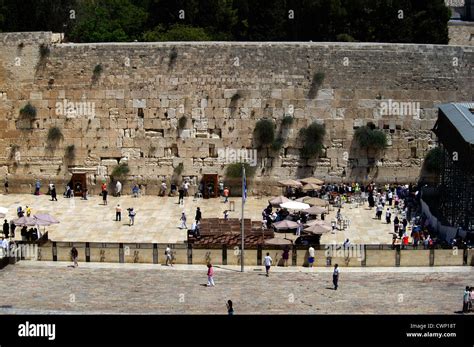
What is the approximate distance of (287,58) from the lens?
178 feet

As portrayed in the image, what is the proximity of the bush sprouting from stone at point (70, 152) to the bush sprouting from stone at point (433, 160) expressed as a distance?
16.2m

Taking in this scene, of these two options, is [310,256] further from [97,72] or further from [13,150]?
[13,150]

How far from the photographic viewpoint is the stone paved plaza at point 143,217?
1825 inches

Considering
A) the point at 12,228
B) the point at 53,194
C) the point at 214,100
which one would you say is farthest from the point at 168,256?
the point at 214,100

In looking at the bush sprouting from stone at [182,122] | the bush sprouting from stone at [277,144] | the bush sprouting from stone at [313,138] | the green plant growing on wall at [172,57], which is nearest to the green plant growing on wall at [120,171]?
the bush sprouting from stone at [182,122]

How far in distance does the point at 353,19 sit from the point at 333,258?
80.5ft

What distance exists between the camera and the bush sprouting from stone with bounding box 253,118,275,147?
178ft

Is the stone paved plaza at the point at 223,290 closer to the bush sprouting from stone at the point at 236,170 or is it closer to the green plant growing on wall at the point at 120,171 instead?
the bush sprouting from stone at the point at 236,170

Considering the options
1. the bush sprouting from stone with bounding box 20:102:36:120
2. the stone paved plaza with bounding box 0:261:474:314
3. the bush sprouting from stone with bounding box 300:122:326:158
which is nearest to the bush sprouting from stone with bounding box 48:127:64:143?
the bush sprouting from stone with bounding box 20:102:36:120

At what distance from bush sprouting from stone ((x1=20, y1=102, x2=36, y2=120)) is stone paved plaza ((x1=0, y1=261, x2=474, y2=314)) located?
47.0 feet

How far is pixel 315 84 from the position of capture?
54312 millimetres
